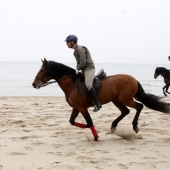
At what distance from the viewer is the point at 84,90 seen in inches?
315

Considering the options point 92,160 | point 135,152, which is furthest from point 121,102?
point 92,160

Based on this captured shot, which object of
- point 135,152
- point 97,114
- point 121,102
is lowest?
point 97,114

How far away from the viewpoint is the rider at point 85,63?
25.6 ft

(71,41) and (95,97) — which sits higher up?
(71,41)

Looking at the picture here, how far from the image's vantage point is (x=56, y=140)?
322 inches

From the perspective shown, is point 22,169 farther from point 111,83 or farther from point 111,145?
point 111,83

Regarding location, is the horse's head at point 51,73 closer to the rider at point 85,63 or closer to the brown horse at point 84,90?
the brown horse at point 84,90

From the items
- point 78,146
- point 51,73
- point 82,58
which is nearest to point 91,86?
point 82,58

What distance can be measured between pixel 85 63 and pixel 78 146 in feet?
6.35

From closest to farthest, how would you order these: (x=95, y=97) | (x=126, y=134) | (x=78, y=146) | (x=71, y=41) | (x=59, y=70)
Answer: (x=78, y=146) → (x=71, y=41) → (x=95, y=97) → (x=59, y=70) → (x=126, y=134)

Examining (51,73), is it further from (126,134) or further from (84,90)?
(126,134)

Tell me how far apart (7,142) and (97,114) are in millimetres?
5605

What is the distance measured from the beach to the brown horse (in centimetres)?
53

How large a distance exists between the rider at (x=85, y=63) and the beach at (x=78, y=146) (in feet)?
3.53
